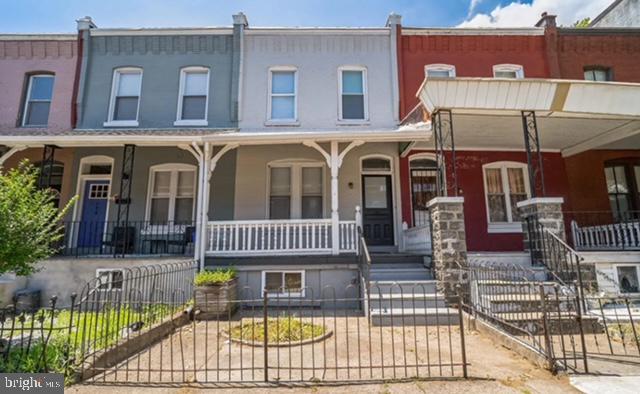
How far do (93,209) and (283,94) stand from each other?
21.3 ft

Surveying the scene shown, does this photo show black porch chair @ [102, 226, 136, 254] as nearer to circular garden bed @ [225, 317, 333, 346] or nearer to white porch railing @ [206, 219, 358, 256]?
white porch railing @ [206, 219, 358, 256]

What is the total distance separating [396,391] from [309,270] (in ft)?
14.6

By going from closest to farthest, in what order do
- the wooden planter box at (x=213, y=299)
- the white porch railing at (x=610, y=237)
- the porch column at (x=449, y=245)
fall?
the porch column at (x=449, y=245), the wooden planter box at (x=213, y=299), the white porch railing at (x=610, y=237)

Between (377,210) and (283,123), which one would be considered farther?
(283,123)

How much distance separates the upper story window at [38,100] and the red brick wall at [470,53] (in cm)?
1083

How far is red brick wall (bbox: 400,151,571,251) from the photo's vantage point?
977 cm

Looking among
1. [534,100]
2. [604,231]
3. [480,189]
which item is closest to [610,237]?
[604,231]

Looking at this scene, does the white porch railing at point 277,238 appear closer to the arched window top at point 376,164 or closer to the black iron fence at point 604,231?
the arched window top at point 376,164

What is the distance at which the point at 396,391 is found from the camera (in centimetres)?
338

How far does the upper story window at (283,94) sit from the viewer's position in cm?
1048

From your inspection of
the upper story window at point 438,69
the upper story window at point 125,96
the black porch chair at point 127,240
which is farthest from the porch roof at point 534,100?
the upper story window at point 125,96

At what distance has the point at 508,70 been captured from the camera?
10562 millimetres

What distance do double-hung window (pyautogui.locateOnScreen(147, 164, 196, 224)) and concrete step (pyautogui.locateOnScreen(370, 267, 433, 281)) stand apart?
5.55 m

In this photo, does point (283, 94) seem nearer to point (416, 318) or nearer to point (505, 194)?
point (505, 194)
